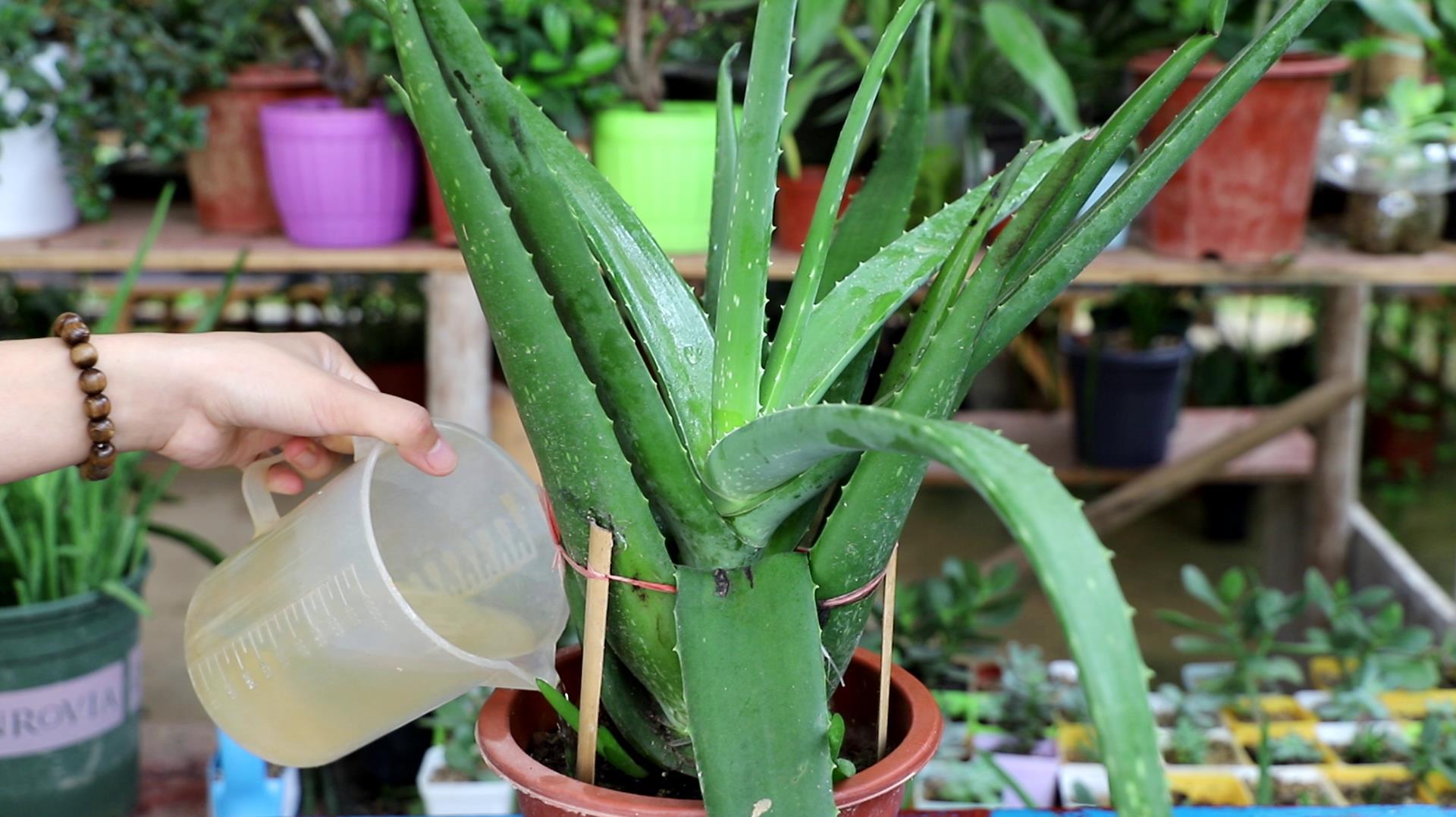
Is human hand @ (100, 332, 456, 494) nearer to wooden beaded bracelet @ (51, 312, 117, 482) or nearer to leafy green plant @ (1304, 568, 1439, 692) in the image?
wooden beaded bracelet @ (51, 312, 117, 482)

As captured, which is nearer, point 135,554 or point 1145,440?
point 135,554

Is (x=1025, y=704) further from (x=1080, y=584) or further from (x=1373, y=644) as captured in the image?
(x=1080, y=584)

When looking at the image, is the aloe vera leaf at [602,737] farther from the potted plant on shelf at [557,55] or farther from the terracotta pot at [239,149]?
the terracotta pot at [239,149]

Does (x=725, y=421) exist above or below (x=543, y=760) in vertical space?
above

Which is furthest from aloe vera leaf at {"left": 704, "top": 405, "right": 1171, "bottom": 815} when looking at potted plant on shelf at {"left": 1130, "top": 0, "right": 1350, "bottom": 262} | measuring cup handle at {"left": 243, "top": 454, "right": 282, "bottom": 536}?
potted plant on shelf at {"left": 1130, "top": 0, "right": 1350, "bottom": 262}

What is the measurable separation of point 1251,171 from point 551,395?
47.1 inches

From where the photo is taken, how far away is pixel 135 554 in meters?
1.37

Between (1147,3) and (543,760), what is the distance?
1.33m

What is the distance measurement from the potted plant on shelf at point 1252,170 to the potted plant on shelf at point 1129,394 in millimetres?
547

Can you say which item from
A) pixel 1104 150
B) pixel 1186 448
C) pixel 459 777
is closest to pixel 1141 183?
pixel 1104 150

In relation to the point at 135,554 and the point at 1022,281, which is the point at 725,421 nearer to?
the point at 1022,281

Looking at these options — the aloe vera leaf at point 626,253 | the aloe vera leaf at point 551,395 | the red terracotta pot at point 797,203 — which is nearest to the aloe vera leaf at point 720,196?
the aloe vera leaf at point 626,253

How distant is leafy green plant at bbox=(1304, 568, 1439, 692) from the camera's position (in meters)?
1.43

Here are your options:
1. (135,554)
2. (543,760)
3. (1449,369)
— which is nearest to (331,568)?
(543,760)
